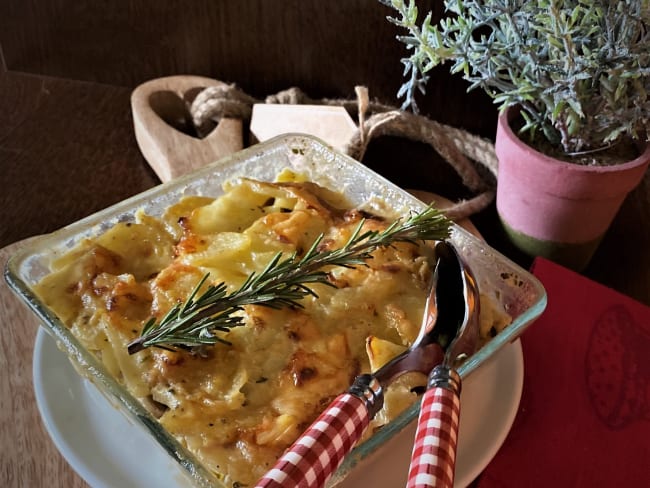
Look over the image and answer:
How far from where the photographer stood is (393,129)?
1.31 meters

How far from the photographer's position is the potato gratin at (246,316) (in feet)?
2.42

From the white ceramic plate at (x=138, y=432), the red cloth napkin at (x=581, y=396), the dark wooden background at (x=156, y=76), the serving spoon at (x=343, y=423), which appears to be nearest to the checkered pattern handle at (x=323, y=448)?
the serving spoon at (x=343, y=423)

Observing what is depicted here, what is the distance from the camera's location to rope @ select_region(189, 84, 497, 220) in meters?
1.28

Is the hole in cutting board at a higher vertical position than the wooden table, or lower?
higher

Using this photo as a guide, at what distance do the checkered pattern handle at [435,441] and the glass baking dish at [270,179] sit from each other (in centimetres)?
4

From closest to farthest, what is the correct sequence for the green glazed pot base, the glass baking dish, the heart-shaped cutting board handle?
the glass baking dish → the green glazed pot base → the heart-shaped cutting board handle

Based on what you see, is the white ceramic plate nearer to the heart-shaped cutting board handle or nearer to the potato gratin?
the potato gratin

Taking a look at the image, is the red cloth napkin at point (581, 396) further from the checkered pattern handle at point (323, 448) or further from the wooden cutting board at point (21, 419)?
the wooden cutting board at point (21, 419)

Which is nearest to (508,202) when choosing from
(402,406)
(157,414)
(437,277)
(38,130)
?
(437,277)

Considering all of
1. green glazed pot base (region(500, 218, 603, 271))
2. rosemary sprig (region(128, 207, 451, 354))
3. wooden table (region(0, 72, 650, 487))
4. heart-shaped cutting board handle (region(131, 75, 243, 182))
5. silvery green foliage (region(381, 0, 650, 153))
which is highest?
silvery green foliage (region(381, 0, 650, 153))

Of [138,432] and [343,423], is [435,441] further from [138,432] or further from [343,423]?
[138,432]

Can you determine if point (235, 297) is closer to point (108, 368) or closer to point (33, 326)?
point (108, 368)

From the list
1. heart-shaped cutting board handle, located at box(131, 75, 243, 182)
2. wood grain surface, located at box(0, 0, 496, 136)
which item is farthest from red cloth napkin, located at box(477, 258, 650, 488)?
heart-shaped cutting board handle, located at box(131, 75, 243, 182)

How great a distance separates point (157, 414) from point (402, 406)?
268mm
